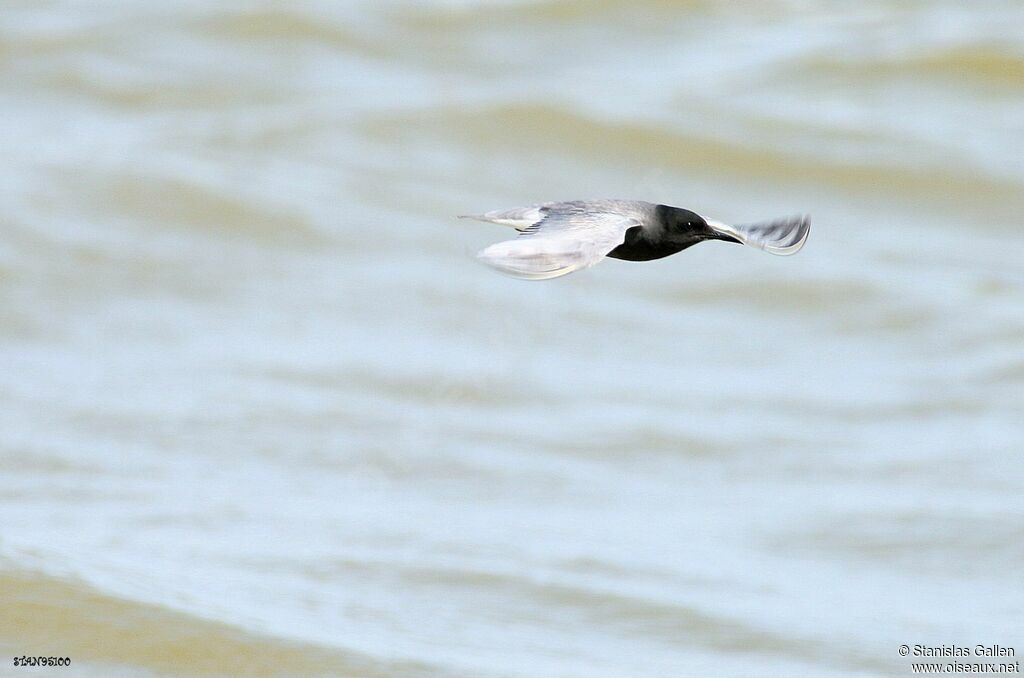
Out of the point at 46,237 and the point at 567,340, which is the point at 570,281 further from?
the point at 46,237

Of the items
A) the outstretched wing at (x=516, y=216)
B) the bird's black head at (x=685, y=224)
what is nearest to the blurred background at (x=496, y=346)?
the outstretched wing at (x=516, y=216)

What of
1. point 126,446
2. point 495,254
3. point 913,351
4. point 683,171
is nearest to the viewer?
point 495,254

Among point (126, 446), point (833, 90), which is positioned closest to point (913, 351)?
point (833, 90)

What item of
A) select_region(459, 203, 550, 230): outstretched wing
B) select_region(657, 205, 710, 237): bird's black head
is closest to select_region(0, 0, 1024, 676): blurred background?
select_region(459, 203, 550, 230): outstretched wing

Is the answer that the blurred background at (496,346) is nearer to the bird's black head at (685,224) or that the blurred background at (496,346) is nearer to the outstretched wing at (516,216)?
the outstretched wing at (516,216)

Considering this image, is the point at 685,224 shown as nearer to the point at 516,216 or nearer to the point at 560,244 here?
the point at 516,216

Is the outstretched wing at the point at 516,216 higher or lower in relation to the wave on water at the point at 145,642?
higher
